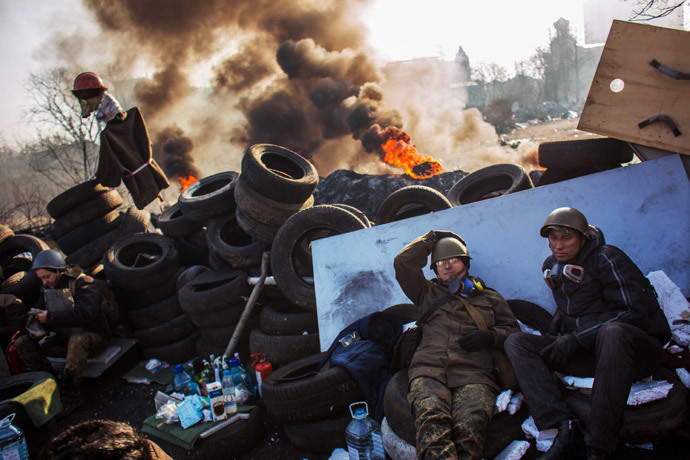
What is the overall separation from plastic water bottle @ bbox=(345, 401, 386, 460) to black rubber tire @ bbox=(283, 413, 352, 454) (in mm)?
270

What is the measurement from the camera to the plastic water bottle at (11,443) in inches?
140

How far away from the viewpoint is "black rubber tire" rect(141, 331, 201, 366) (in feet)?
21.5

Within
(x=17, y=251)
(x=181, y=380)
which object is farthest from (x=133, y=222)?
(x=181, y=380)

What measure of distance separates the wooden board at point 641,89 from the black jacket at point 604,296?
2371mm

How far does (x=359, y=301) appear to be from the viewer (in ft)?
16.2

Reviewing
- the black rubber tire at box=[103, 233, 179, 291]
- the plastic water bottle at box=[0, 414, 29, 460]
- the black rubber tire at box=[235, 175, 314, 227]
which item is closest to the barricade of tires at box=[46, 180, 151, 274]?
the black rubber tire at box=[103, 233, 179, 291]

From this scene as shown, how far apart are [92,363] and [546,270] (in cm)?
602

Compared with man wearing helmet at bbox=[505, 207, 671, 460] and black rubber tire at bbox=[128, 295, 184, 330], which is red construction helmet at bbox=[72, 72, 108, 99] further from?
man wearing helmet at bbox=[505, 207, 671, 460]

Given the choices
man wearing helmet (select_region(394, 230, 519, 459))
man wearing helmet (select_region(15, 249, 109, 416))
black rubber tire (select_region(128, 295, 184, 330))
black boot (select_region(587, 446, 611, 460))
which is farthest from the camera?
black rubber tire (select_region(128, 295, 184, 330))

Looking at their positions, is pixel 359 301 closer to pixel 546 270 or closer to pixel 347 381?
pixel 347 381

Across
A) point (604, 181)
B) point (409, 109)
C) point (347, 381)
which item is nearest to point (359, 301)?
Answer: point (347, 381)

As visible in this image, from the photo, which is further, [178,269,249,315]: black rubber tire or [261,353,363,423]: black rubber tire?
[178,269,249,315]: black rubber tire

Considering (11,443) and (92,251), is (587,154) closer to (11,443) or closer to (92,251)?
(11,443)

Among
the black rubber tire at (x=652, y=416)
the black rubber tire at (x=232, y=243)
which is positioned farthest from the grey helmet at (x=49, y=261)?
the black rubber tire at (x=652, y=416)
